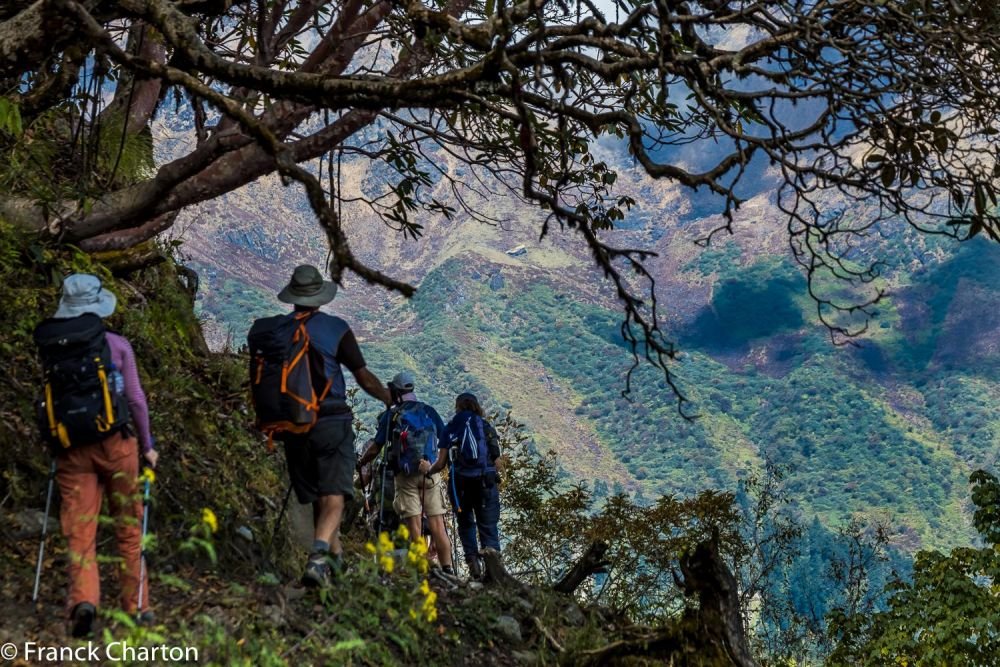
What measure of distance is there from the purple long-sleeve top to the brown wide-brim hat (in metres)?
1.04

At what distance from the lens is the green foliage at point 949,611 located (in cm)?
1018

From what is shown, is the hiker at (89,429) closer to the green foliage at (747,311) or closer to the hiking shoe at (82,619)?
the hiking shoe at (82,619)

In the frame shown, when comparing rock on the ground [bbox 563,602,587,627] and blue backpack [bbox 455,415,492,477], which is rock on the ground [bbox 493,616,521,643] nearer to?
rock on the ground [bbox 563,602,587,627]

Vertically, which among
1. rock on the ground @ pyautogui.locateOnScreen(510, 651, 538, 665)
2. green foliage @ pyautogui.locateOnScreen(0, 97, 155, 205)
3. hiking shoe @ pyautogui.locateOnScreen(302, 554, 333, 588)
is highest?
green foliage @ pyautogui.locateOnScreen(0, 97, 155, 205)

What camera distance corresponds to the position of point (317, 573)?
19.0ft

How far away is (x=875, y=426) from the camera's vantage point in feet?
428

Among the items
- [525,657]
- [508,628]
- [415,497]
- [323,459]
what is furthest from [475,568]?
[323,459]

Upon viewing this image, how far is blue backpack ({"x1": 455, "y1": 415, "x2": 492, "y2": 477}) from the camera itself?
31.7 feet

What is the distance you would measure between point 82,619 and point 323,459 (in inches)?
63.8

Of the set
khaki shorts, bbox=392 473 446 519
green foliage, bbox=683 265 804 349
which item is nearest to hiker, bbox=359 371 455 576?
khaki shorts, bbox=392 473 446 519

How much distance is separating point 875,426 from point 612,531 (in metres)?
128

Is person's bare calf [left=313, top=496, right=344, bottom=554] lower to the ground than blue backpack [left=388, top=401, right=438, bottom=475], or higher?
lower

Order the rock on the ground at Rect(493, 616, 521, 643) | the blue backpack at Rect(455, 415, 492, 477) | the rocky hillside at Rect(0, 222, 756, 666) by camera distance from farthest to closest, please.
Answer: the blue backpack at Rect(455, 415, 492, 477)
the rock on the ground at Rect(493, 616, 521, 643)
the rocky hillside at Rect(0, 222, 756, 666)

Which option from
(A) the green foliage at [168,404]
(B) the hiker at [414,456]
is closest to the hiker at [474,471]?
(B) the hiker at [414,456]
